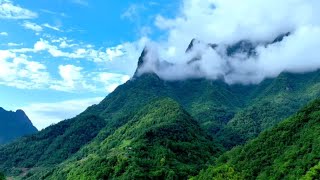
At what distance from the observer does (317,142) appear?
124 m

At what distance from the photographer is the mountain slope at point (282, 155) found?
120 metres

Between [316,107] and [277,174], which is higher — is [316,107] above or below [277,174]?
above

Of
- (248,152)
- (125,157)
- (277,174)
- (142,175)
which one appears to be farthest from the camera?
(125,157)

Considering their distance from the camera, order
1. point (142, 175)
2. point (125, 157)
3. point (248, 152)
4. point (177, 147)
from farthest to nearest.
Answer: point (177, 147)
point (125, 157)
point (142, 175)
point (248, 152)

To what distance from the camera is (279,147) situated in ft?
452

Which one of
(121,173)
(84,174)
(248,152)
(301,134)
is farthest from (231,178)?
(84,174)

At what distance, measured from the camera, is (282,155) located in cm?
13200

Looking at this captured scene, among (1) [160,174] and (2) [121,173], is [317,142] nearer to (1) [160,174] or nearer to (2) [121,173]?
(1) [160,174]

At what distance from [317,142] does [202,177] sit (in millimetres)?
41119

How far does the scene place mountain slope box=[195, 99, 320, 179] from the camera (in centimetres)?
12038

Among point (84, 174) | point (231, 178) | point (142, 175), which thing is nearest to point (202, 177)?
point (231, 178)

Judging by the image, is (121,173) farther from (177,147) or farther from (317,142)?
(317,142)

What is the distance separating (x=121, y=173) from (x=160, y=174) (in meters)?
16.3

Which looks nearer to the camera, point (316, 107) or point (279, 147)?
point (279, 147)
